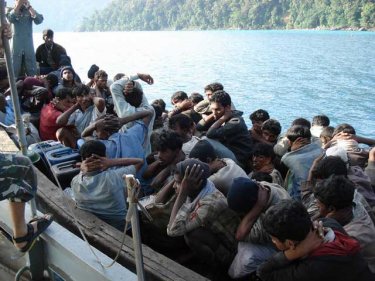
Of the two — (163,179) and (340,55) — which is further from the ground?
(163,179)

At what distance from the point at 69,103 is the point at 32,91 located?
→ 72cm

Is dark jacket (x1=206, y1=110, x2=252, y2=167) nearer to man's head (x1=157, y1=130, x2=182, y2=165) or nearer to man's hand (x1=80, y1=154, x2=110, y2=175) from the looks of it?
man's head (x1=157, y1=130, x2=182, y2=165)

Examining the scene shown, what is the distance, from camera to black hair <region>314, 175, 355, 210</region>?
2127 millimetres

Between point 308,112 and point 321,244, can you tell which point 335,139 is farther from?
point 308,112

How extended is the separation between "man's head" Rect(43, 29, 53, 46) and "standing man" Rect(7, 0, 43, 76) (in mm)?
188

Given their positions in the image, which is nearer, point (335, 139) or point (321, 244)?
point (321, 244)

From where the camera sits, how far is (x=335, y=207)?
2166 mm

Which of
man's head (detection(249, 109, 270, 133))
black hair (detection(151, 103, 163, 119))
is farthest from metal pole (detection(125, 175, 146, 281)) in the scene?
black hair (detection(151, 103, 163, 119))

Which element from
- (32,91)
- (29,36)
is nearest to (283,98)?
(29,36)

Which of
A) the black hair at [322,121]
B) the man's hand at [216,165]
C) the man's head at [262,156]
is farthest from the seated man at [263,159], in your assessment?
the black hair at [322,121]

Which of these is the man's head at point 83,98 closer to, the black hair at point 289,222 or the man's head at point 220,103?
the man's head at point 220,103

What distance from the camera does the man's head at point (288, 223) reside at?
1731mm

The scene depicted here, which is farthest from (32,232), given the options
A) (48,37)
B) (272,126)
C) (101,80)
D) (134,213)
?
(48,37)

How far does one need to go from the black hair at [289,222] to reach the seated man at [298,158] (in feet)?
4.56
